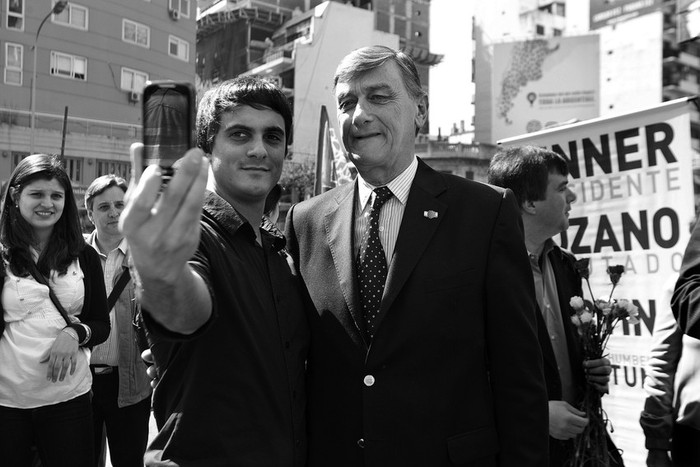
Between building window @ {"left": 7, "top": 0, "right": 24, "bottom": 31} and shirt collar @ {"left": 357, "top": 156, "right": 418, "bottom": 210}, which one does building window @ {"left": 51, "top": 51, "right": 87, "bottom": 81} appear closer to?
building window @ {"left": 7, "top": 0, "right": 24, "bottom": 31}

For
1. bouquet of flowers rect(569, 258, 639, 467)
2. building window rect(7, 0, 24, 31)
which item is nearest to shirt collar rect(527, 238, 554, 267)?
bouquet of flowers rect(569, 258, 639, 467)

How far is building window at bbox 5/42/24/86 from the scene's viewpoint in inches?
1238

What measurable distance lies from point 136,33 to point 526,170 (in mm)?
36806

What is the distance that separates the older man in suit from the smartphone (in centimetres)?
100

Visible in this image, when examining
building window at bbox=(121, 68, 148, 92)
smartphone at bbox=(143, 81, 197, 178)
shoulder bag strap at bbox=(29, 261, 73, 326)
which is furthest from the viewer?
building window at bbox=(121, 68, 148, 92)

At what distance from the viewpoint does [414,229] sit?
91.1 inches

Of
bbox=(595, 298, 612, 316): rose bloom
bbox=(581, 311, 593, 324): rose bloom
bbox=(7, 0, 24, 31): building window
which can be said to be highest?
bbox=(7, 0, 24, 31): building window

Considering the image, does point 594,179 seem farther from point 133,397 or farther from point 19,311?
point 19,311

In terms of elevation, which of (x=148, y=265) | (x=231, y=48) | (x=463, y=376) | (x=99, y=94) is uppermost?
(x=231, y=48)

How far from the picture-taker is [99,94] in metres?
34.8

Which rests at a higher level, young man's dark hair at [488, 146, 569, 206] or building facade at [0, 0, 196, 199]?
building facade at [0, 0, 196, 199]

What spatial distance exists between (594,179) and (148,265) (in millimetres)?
3643

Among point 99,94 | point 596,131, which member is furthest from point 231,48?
point 596,131

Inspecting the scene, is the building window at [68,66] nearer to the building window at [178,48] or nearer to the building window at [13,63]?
the building window at [13,63]
